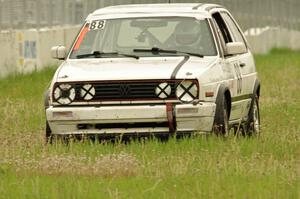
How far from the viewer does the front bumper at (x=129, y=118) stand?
13.7m

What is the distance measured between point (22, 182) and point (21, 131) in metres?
5.19

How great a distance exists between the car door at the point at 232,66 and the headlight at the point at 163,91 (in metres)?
1.26

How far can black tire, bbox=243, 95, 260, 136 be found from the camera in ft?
52.3

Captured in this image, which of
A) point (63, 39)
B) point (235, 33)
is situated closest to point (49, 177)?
point (235, 33)

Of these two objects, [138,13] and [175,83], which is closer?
[175,83]

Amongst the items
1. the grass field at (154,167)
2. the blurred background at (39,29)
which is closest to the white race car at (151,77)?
the grass field at (154,167)

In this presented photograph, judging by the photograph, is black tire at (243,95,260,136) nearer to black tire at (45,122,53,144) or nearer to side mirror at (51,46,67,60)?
side mirror at (51,46,67,60)

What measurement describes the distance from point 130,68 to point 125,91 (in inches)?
15.8

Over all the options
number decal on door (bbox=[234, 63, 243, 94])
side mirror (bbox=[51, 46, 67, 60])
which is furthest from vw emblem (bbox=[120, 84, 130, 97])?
number decal on door (bbox=[234, 63, 243, 94])

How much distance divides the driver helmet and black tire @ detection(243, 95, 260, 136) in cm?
129

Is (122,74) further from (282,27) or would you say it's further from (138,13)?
(282,27)

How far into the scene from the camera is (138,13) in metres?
15.7

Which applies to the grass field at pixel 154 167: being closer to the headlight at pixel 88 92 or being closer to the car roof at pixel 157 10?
the headlight at pixel 88 92

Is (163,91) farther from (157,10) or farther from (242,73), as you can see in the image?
(242,73)
